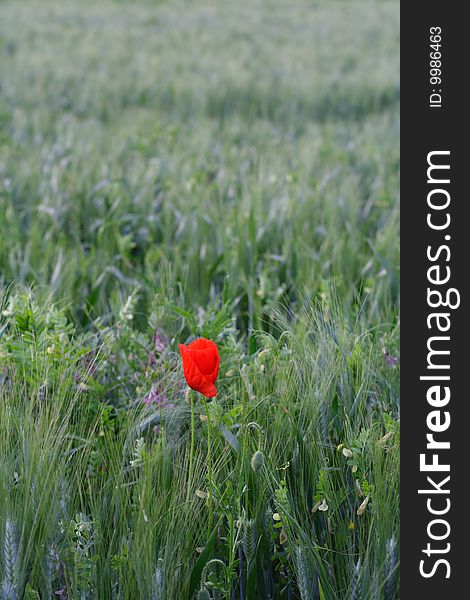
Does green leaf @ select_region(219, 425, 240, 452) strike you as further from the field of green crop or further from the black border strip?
the black border strip

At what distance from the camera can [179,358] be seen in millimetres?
1499

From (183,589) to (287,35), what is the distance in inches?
363

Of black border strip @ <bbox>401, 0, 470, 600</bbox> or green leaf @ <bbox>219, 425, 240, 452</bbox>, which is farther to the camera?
green leaf @ <bbox>219, 425, 240, 452</bbox>

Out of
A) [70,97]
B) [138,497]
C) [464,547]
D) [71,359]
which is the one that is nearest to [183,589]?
[138,497]

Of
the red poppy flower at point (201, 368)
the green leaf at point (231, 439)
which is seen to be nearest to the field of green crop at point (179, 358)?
the green leaf at point (231, 439)

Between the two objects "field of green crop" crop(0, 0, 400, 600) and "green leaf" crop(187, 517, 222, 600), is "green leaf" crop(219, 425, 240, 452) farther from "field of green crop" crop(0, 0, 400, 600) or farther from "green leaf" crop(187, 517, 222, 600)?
"green leaf" crop(187, 517, 222, 600)

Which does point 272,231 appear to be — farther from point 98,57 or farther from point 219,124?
point 98,57

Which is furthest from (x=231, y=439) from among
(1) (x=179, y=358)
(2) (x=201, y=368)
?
(1) (x=179, y=358)

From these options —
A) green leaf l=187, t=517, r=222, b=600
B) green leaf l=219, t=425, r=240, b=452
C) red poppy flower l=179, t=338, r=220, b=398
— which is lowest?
green leaf l=187, t=517, r=222, b=600

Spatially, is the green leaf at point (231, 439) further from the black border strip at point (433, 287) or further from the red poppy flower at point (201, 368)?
the black border strip at point (433, 287)

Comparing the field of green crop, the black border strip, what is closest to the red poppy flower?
the field of green crop

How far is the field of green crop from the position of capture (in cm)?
106

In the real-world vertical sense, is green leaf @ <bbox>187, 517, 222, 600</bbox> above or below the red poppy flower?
below

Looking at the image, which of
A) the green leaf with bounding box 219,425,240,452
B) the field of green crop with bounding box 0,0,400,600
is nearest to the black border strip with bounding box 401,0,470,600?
the field of green crop with bounding box 0,0,400,600
